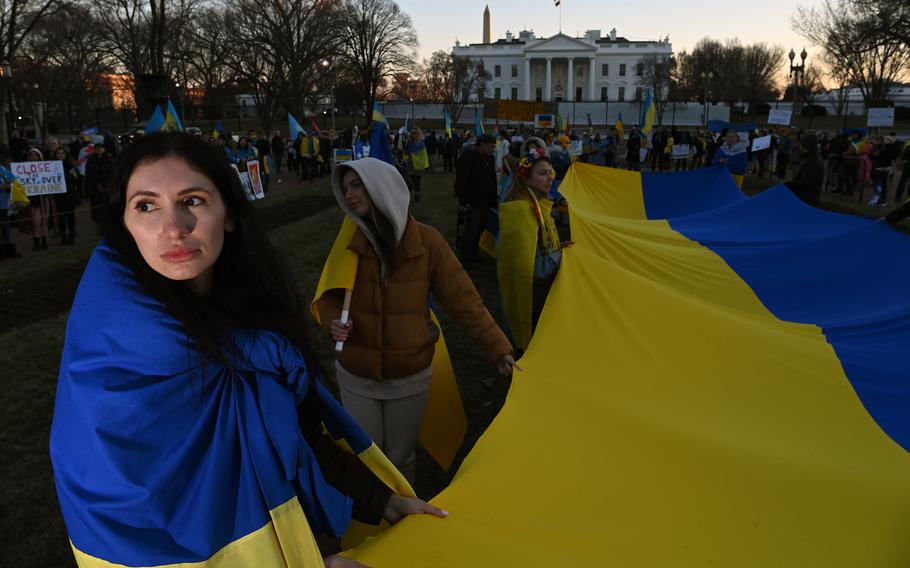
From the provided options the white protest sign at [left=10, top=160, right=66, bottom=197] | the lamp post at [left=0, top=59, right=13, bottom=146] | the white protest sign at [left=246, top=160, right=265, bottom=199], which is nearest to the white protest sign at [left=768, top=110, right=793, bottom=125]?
the white protest sign at [left=246, top=160, right=265, bottom=199]

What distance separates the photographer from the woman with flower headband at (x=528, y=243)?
16.9ft

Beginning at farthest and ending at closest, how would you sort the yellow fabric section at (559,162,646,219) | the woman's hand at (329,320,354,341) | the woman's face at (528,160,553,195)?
the yellow fabric section at (559,162,646,219), the woman's face at (528,160,553,195), the woman's hand at (329,320,354,341)

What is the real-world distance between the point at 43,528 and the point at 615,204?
32.0 ft

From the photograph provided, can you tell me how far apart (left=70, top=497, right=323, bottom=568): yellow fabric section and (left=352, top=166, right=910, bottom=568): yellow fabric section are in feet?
1.70

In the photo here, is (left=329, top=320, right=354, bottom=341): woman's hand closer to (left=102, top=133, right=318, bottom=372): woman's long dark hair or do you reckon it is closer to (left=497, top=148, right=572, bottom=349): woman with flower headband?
(left=102, top=133, right=318, bottom=372): woman's long dark hair

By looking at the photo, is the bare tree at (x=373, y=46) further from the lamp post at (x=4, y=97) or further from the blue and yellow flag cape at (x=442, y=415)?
the blue and yellow flag cape at (x=442, y=415)

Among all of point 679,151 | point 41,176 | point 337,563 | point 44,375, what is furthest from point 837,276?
point 679,151

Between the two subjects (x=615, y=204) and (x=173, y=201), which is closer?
(x=173, y=201)

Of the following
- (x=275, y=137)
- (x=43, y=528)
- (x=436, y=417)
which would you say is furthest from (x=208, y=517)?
(x=275, y=137)

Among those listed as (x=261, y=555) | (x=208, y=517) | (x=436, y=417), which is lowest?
(x=436, y=417)

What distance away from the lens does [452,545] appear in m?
2.07

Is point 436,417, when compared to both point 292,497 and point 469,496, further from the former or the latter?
point 292,497

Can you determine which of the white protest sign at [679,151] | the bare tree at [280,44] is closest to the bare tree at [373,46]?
the bare tree at [280,44]

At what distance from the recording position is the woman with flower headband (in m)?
5.16
